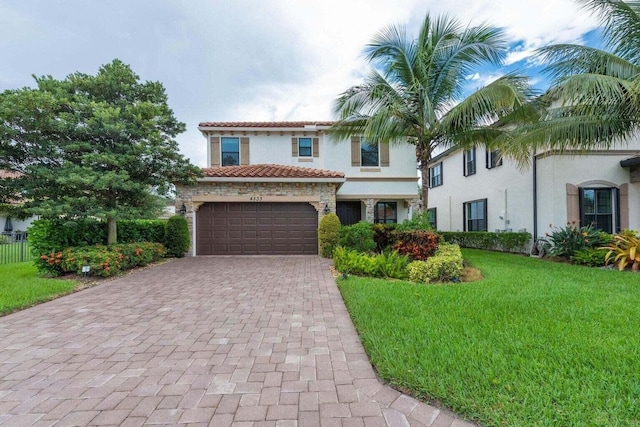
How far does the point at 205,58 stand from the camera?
37.7 ft

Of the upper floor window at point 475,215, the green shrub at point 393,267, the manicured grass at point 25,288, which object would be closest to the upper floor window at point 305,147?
the green shrub at point 393,267

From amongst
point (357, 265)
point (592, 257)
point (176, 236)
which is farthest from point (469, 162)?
point (176, 236)

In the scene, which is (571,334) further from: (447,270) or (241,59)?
(241,59)

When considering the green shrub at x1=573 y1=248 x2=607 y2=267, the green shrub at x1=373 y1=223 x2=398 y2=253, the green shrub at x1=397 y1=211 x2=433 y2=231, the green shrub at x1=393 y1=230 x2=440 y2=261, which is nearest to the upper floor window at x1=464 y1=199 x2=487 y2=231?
the green shrub at x1=573 y1=248 x2=607 y2=267

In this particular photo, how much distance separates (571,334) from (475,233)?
11750 mm

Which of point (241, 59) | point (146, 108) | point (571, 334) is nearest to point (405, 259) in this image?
point (571, 334)

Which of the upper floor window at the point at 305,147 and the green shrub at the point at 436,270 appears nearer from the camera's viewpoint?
the green shrub at the point at 436,270

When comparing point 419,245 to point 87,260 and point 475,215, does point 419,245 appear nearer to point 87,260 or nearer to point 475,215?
point 87,260

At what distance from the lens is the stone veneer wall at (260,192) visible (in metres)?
12.1

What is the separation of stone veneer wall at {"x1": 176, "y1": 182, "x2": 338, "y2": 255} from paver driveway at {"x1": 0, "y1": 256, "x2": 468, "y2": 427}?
6.65m

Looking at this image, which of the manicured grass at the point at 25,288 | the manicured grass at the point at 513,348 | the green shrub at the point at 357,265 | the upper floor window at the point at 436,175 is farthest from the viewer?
the upper floor window at the point at 436,175

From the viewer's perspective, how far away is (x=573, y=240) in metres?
9.37

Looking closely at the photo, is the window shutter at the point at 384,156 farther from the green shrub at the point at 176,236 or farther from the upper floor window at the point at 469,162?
the green shrub at the point at 176,236

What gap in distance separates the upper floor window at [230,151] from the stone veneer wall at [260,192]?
300cm
